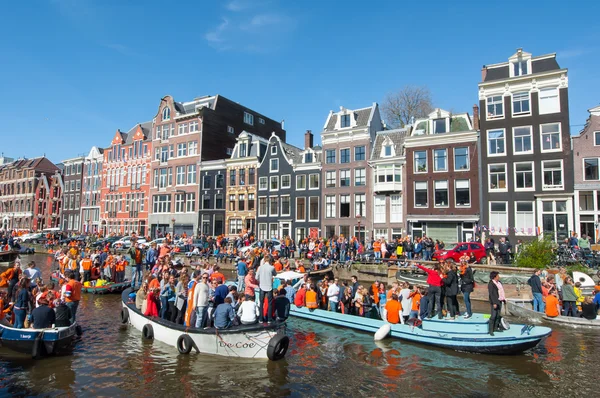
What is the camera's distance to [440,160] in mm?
36531

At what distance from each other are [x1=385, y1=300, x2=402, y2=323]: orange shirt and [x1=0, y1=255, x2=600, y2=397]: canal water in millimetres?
852

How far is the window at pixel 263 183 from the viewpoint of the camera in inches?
1855

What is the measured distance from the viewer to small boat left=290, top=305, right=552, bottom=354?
12.2 m

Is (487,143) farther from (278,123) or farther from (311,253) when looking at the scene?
(278,123)

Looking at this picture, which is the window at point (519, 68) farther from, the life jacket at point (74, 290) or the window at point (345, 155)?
the life jacket at point (74, 290)

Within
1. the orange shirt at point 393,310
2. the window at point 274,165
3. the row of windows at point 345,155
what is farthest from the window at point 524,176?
the window at point 274,165

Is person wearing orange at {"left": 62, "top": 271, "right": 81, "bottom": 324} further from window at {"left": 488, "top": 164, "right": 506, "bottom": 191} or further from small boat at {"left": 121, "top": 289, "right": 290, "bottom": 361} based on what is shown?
window at {"left": 488, "top": 164, "right": 506, "bottom": 191}

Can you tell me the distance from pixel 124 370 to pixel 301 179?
34.7m

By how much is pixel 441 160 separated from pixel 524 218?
856cm

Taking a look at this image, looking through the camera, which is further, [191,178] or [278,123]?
[278,123]

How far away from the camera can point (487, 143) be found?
34.5 m

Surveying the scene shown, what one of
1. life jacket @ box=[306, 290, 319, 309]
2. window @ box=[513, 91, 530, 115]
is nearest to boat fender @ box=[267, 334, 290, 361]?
life jacket @ box=[306, 290, 319, 309]

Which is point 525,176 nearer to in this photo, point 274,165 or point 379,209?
point 379,209

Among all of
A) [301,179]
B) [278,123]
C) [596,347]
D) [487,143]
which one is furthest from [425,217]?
[278,123]
